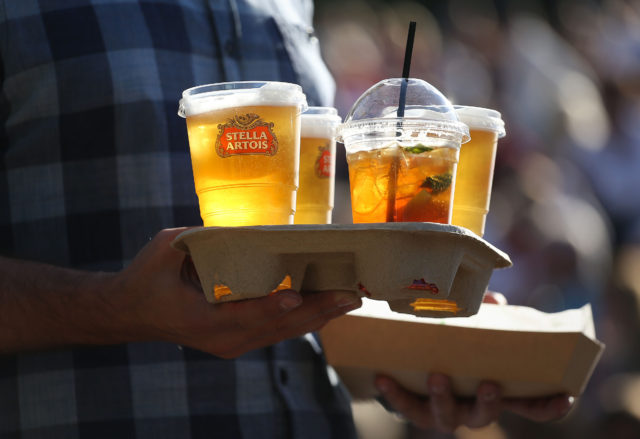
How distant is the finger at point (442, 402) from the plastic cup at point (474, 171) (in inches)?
16.8

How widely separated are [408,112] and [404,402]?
81cm

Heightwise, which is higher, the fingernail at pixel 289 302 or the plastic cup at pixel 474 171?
the plastic cup at pixel 474 171

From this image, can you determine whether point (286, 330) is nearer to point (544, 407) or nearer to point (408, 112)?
point (408, 112)

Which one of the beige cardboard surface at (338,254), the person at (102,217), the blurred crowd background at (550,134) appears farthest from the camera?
the blurred crowd background at (550,134)

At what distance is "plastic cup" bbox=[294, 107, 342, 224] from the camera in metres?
1.45

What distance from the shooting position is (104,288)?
1.43 meters

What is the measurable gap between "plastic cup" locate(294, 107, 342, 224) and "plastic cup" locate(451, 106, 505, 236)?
239 millimetres

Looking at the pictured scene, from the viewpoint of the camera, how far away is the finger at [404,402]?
185 centimetres

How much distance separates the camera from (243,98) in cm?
124

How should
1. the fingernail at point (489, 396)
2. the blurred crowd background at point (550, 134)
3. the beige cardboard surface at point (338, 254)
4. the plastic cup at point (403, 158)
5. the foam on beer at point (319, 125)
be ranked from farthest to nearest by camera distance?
the blurred crowd background at point (550, 134), the fingernail at point (489, 396), the foam on beer at point (319, 125), the plastic cup at point (403, 158), the beige cardboard surface at point (338, 254)

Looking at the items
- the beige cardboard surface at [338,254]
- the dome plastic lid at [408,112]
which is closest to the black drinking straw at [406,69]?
the dome plastic lid at [408,112]

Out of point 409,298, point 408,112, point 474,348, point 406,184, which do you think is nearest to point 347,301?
point 409,298

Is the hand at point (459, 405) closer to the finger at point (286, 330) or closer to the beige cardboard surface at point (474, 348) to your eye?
the beige cardboard surface at point (474, 348)

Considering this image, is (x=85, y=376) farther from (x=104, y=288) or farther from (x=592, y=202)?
(x=592, y=202)
